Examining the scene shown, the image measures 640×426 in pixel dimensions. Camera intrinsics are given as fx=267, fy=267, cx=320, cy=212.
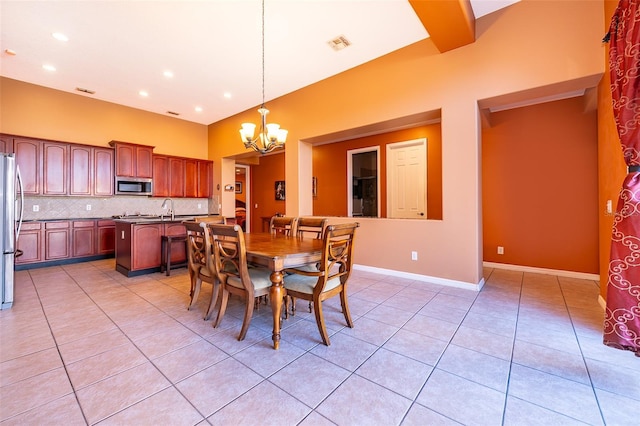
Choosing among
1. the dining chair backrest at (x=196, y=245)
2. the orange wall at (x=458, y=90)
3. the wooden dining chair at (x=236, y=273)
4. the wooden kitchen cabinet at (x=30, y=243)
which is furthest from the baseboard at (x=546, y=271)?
the wooden kitchen cabinet at (x=30, y=243)

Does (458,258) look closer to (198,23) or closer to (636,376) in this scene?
(636,376)

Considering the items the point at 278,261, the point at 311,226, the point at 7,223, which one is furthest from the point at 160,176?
the point at 278,261

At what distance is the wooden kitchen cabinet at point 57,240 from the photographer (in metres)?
4.56

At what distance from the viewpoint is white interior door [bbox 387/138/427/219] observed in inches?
200

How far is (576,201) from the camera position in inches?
150

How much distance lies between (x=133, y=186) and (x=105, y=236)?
3.64 ft

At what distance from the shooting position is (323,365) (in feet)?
5.87

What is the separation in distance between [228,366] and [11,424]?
1011 millimetres

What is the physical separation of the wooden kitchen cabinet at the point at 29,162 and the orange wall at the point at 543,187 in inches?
299

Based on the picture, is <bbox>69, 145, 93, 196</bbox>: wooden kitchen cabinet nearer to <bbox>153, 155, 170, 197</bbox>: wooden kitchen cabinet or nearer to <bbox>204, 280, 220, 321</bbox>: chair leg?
<bbox>153, 155, 170, 197</bbox>: wooden kitchen cabinet

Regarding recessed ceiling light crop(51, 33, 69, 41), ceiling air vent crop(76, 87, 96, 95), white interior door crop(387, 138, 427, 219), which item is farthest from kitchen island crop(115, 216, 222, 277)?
white interior door crop(387, 138, 427, 219)

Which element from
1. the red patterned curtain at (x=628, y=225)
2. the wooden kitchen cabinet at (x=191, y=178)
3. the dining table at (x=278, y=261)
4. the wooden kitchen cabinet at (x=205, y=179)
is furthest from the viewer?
the wooden kitchen cabinet at (x=205, y=179)

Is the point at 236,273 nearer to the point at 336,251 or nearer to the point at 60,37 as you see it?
the point at 336,251

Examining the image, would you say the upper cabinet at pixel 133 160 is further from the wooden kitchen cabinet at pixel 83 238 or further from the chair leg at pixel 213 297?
the chair leg at pixel 213 297
